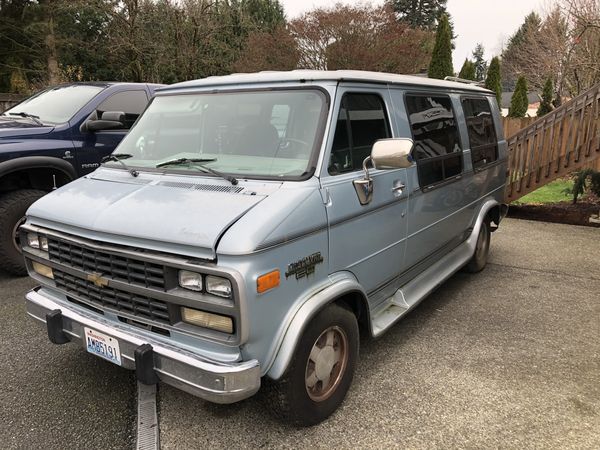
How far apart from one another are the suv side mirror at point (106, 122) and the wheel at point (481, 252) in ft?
13.9

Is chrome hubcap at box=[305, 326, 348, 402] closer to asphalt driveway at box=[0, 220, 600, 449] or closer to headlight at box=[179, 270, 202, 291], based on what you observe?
asphalt driveway at box=[0, 220, 600, 449]

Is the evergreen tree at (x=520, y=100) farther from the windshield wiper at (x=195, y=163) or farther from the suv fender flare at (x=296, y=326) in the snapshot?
the suv fender flare at (x=296, y=326)

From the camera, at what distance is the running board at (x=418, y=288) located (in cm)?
337

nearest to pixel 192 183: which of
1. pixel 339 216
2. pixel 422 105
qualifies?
pixel 339 216

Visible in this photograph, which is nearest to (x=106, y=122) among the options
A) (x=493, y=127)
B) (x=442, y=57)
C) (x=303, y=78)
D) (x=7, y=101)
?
(x=303, y=78)

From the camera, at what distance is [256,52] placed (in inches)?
804

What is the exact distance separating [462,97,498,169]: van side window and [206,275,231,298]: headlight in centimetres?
350

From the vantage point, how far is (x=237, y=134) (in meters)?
3.08

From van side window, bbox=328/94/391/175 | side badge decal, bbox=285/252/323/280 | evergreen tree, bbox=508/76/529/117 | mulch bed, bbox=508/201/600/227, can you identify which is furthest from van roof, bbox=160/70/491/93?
evergreen tree, bbox=508/76/529/117

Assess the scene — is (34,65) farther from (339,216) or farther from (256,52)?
(339,216)

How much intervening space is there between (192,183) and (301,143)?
0.72 metres

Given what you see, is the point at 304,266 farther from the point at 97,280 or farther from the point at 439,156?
the point at 439,156

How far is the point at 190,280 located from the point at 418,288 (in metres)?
2.25

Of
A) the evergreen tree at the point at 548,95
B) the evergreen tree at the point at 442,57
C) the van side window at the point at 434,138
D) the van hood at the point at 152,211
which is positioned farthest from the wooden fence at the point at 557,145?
the evergreen tree at the point at 548,95
